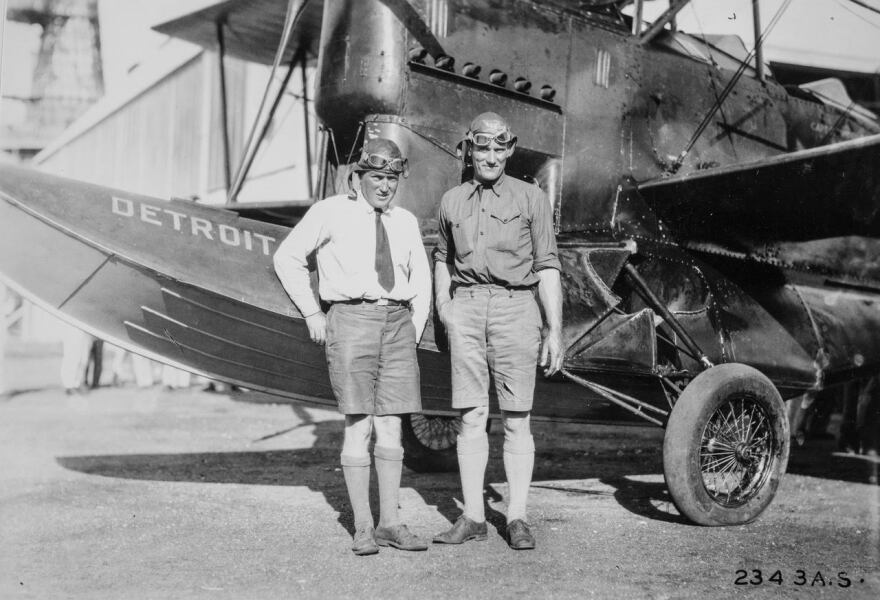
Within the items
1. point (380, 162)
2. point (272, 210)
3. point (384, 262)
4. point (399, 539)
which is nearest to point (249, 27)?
point (272, 210)

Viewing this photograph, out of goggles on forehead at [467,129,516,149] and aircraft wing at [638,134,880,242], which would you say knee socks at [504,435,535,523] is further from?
aircraft wing at [638,134,880,242]

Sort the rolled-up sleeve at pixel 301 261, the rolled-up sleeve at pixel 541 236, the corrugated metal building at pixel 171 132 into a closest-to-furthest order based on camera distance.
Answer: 1. the rolled-up sleeve at pixel 301 261
2. the rolled-up sleeve at pixel 541 236
3. the corrugated metal building at pixel 171 132

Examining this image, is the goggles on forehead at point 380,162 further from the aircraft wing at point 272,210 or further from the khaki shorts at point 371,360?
the aircraft wing at point 272,210

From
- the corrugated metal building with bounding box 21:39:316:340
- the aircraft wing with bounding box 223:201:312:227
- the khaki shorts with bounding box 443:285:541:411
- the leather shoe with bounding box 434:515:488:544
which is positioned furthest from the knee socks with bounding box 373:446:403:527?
the corrugated metal building with bounding box 21:39:316:340

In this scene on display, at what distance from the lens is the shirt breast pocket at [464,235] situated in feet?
13.5

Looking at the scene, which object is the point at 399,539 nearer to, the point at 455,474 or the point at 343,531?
the point at 343,531

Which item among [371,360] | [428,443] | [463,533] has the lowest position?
[428,443]

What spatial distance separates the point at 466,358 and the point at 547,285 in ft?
1.78

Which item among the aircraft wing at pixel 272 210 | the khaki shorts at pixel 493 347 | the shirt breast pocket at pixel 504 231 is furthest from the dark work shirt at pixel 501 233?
the aircraft wing at pixel 272 210

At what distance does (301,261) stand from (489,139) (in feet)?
3.59

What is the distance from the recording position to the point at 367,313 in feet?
13.0

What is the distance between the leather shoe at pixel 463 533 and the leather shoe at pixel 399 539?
10 cm

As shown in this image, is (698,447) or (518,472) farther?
(698,447)

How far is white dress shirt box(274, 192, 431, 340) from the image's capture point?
156 inches
